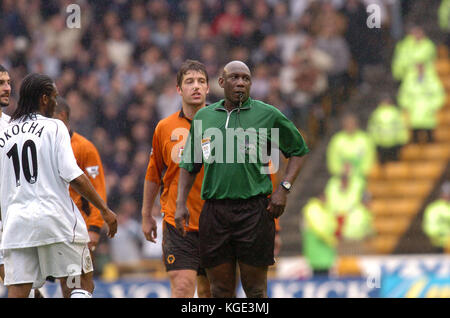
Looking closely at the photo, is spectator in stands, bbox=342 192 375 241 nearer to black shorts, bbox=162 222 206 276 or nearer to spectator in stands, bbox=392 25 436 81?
spectator in stands, bbox=392 25 436 81

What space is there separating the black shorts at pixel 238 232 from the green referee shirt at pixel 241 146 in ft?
0.26

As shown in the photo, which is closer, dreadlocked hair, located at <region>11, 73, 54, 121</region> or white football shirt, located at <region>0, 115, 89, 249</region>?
white football shirt, located at <region>0, 115, 89, 249</region>

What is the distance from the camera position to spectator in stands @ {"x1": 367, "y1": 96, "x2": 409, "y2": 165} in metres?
18.3

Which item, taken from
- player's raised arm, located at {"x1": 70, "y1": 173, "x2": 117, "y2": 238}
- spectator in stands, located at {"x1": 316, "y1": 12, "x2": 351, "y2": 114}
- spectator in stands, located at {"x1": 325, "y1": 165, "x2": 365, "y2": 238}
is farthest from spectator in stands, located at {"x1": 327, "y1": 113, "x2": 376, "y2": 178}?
player's raised arm, located at {"x1": 70, "y1": 173, "x2": 117, "y2": 238}

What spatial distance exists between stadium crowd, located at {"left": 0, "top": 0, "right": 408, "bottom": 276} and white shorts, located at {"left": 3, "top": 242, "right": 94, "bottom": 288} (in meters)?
10.3

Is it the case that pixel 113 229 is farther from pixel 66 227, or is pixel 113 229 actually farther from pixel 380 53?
pixel 380 53

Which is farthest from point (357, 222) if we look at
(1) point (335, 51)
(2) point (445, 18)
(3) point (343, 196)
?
(2) point (445, 18)

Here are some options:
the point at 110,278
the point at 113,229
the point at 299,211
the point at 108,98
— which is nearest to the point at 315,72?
the point at 299,211

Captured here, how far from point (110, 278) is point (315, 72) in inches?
243

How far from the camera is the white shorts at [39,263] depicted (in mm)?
7172

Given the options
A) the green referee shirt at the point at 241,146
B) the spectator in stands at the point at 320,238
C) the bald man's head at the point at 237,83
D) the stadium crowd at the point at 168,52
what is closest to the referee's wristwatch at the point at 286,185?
the green referee shirt at the point at 241,146

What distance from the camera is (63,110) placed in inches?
355

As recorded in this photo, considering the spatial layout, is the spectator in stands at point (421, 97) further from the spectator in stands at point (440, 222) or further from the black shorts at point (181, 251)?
the black shorts at point (181, 251)

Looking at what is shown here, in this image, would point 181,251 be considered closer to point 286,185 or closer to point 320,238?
point 286,185
